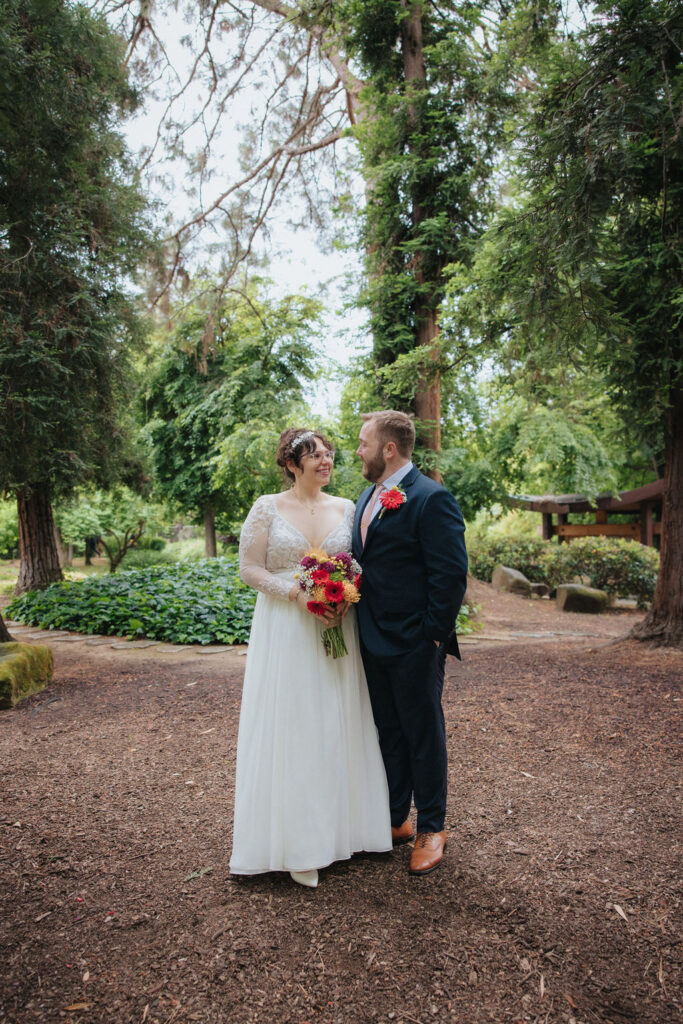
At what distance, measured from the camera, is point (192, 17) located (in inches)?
418

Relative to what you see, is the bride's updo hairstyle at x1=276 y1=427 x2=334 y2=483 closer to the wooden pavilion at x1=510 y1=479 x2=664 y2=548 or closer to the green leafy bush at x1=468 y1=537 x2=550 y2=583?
the green leafy bush at x1=468 y1=537 x2=550 y2=583

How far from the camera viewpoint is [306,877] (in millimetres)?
2588

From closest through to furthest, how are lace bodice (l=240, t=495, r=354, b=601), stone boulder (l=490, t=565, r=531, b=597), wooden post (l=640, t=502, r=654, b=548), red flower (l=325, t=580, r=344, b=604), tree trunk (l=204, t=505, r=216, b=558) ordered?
red flower (l=325, t=580, r=344, b=604) < lace bodice (l=240, t=495, r=354, b=601) < stone boulder (l=490, t=565, r=531, b=597) < wooden post (l=640, t=502, r=654, b=548) < tree trunk (l=204, t=505, r=216, b=558)

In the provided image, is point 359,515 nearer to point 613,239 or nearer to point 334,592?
point 334,592

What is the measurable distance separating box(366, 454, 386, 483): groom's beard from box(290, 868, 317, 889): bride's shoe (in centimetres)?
163

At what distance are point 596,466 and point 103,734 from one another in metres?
9.03

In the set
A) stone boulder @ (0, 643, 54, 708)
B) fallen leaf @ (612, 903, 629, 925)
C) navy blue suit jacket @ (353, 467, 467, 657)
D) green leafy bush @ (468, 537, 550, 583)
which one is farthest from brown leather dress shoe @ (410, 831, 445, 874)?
green leafy bush @ (468, 537, 550, 583)

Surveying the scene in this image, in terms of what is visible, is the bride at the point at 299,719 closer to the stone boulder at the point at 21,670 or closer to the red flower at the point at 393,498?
the red flower at the point at 393,498

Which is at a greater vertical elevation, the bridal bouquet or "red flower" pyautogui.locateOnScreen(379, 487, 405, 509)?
"red flower" pyautogui.locateOnScreen(379, 487, 405, 509)

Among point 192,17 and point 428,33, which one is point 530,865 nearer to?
point 428,33

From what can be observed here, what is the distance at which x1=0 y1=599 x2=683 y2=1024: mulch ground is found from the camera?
77.6 inches

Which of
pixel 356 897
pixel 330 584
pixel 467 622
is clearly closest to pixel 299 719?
pixel 330 584

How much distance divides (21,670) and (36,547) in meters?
5.70

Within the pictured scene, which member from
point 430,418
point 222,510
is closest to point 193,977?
point 430,418
